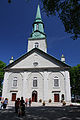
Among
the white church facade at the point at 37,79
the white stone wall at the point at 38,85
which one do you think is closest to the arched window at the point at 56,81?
the white church facade at the point at 37,79

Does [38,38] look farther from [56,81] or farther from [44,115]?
[44,115]

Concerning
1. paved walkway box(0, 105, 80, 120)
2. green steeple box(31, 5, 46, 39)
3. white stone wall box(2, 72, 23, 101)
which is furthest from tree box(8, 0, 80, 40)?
green steeple box(31, 5, 46, 39)

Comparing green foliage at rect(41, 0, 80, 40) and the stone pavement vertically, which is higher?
green foliage at rect(41, 0, 80, 40)

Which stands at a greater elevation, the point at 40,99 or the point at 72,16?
the point at 72,16

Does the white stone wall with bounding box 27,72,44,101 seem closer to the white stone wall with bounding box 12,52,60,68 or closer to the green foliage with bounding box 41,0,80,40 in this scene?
the white stone wall with bounding box 12,52,60,68

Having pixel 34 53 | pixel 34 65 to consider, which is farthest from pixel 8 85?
pixel 34 53

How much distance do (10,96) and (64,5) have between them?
2219 cm

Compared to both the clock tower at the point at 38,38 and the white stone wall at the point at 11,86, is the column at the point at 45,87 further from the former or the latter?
the clock tower at the point at 38,38

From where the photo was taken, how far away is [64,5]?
366 inches

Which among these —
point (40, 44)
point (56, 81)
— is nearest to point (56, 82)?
point (56, 81)

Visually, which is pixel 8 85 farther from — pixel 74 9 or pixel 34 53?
pixel 74 9

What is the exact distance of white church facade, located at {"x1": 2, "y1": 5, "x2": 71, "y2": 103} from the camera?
77.1ft

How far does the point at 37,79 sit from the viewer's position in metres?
25.0

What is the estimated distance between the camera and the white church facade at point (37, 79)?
2350 centimetres
